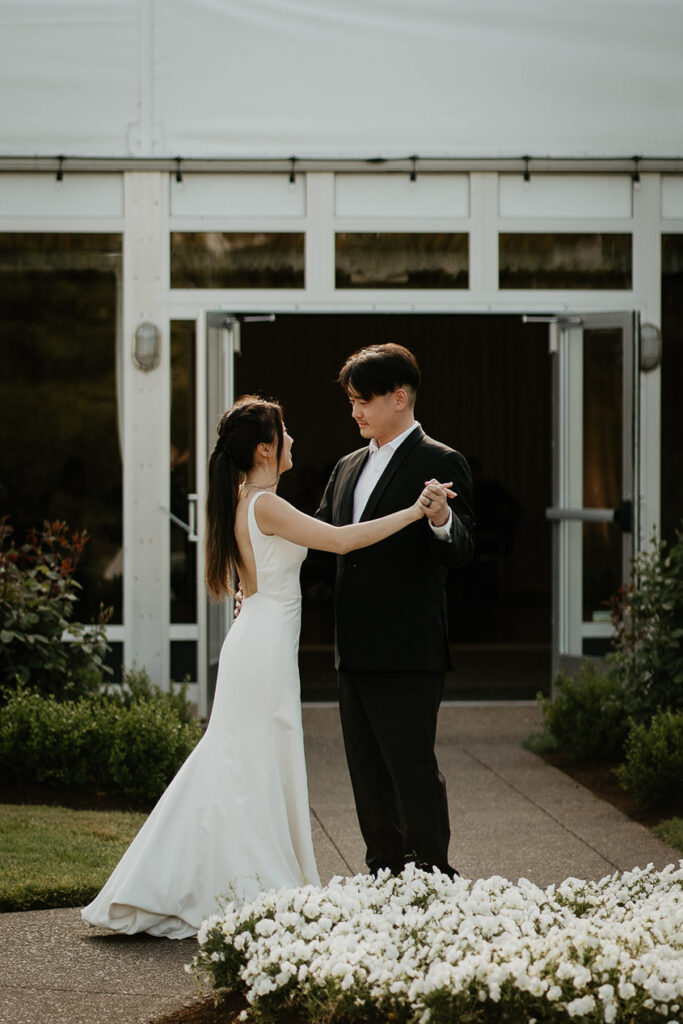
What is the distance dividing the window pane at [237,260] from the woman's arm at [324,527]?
477cm

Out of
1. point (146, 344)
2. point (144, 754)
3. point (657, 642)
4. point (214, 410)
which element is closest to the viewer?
point (144, 754)

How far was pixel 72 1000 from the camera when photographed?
3.78m

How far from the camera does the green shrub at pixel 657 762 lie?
612 centimetres

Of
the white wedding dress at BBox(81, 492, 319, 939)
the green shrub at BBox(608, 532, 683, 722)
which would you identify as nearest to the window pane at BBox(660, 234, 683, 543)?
the green shrub at BBox(608, 532, 683, 722)

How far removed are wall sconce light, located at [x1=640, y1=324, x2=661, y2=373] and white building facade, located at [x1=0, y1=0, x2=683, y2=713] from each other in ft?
0.05

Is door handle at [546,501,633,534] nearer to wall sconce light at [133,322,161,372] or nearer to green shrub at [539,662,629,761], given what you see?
green shrub at [539,662,629,761]

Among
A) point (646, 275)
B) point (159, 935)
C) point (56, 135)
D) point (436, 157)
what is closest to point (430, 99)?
point (436, 157)

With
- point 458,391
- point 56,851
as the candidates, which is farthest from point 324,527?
point 458,391

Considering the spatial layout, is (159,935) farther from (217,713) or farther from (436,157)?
(436,157)

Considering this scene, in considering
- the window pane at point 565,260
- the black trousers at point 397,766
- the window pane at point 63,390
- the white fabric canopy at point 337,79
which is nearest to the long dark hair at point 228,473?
the black trousers at point 397,766

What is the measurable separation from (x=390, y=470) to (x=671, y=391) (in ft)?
17.1

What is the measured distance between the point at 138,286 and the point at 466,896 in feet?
20.3

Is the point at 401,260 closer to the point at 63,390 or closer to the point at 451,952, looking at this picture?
the point at 63,390

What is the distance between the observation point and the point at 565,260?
912 centimetres
